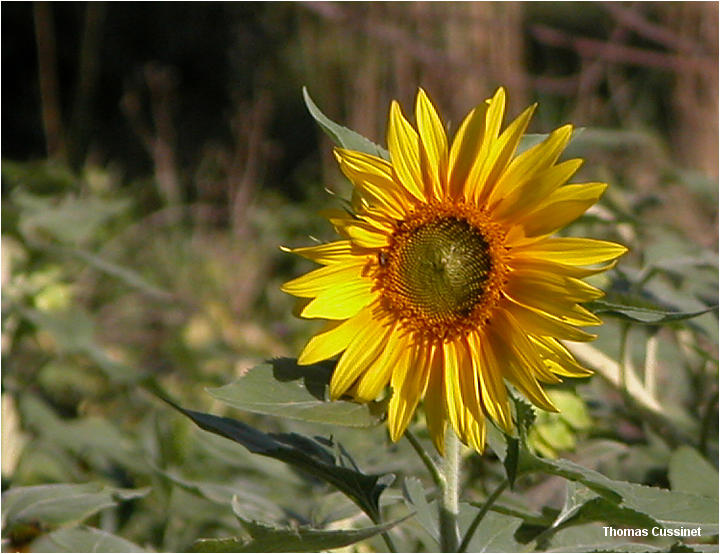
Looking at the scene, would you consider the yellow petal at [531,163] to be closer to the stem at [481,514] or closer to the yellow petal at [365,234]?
the yellow petal at [365,234]

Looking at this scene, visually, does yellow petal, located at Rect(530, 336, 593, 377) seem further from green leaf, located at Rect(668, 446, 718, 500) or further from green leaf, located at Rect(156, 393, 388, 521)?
green leaf, located at Rect(668, 446, 718, 500)

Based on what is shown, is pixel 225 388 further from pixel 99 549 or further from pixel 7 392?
pixel 7 392

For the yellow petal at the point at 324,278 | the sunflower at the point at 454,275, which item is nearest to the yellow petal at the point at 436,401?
the sunflower at the point at 454,275

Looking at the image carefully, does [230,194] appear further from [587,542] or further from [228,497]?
[587,542]

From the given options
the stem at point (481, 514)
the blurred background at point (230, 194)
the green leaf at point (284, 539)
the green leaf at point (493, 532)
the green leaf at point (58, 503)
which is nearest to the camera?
the green leaf at point (284, 539)

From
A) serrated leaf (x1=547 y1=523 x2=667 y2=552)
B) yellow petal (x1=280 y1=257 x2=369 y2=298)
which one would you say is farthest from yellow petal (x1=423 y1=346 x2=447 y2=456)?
serrated leaf (x1=547 y1=523 x2=667 y2=552)

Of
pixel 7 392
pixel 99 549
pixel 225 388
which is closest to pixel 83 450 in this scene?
pixel 7 392
